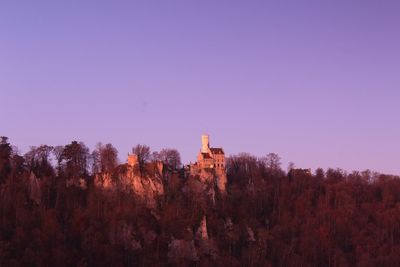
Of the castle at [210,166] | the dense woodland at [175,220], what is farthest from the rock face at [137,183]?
the castle at [210,166]

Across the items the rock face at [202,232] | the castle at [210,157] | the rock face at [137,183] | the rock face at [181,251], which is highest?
the castle at [210,157]

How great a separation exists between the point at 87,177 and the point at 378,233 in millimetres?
33060

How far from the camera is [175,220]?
79062 millimetres

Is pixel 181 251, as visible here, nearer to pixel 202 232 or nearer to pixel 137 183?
pixel 202 232

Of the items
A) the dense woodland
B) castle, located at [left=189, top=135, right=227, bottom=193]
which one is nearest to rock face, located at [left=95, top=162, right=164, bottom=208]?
the dense woodland

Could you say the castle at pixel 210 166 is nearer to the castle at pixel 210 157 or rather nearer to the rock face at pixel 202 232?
the castle at pixel 210 157

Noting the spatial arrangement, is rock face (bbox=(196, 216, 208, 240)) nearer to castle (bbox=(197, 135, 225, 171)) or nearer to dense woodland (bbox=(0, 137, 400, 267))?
dense woodland (bbox=(0, 137, 400, 267))

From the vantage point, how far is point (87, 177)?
8381 centimetres

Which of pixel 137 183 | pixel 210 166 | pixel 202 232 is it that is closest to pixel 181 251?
pixel 202 232

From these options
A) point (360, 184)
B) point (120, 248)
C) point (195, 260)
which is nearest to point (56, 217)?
point (120, 248)

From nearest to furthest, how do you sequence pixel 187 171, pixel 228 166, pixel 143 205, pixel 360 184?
pixel 143 205
pixel 187 171
pixel 228 166
pixel 360 184

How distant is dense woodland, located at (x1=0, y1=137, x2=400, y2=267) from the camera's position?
2837 inches

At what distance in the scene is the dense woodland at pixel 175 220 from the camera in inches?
Answer: 2837

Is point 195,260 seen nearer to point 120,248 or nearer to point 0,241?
point 120,248
